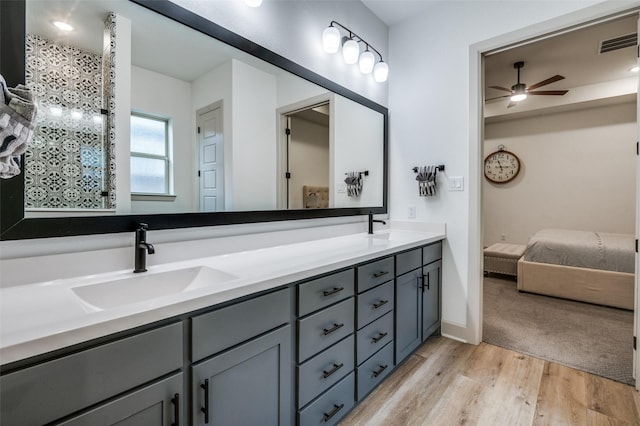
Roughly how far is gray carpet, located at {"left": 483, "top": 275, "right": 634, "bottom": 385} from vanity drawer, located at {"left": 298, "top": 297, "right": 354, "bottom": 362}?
5.19 feet

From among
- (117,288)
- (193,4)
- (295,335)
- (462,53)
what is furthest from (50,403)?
(462,53)

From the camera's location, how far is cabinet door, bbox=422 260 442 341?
218 cm

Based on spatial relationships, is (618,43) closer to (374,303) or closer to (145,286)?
(374,303)

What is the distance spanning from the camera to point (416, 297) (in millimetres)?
2068

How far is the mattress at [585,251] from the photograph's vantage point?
2.96m

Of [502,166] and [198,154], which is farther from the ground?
[502,166]

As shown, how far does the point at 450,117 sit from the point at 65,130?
242 centimetres

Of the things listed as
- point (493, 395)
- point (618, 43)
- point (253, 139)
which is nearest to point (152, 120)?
point (253, 139)

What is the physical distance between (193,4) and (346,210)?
5.13ft

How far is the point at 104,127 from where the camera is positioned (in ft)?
3.89

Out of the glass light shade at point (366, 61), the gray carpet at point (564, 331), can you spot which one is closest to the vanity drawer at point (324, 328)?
the gray carpet at point (564, 331)

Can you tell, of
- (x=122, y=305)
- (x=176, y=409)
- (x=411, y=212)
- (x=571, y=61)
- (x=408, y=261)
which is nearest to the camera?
(x=176, y=409)

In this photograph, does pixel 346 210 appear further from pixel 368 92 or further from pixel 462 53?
pixel 462 53

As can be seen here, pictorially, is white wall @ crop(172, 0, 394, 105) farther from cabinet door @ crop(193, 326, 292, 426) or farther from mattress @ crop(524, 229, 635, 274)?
mattress @ crop(524, 229, 635, 274)
